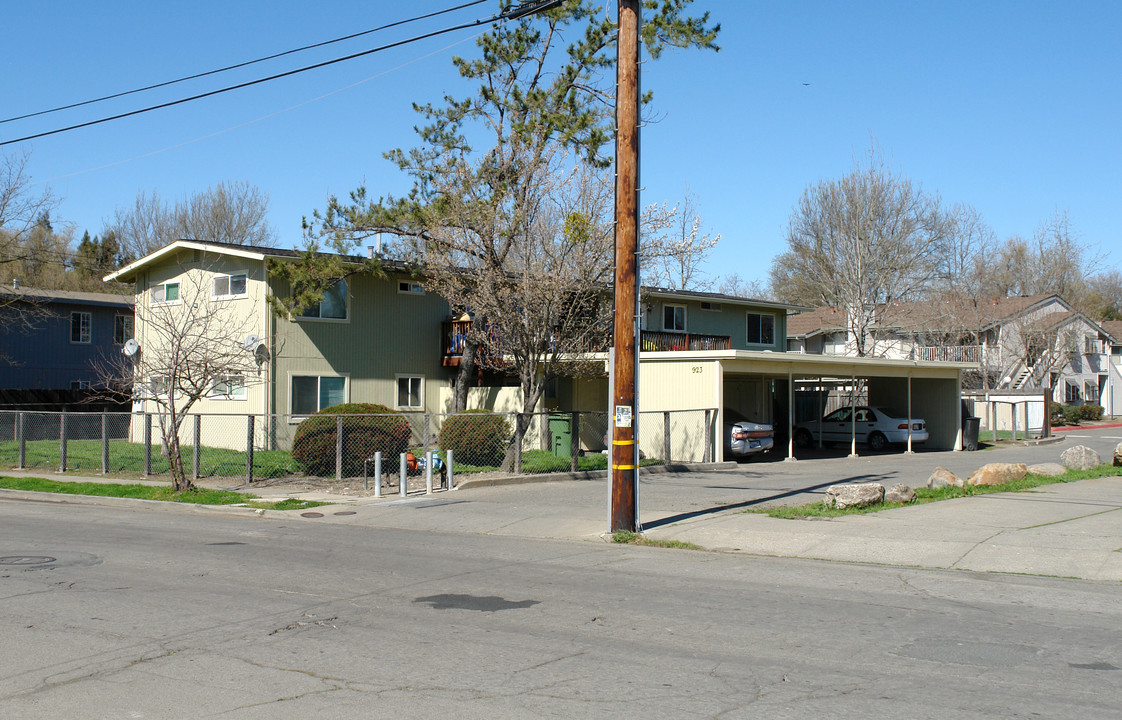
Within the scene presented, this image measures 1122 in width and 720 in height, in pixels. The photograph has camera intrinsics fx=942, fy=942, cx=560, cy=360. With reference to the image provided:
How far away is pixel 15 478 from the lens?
2066 centimetres

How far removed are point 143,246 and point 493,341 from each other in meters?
41.2

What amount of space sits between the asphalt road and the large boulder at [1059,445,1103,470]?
12.1 m

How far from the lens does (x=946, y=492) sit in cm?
1639

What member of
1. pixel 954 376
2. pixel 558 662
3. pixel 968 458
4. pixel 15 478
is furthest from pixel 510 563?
pixel 954 376

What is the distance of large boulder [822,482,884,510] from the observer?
14.7 meters

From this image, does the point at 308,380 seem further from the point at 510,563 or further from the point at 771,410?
the point at 510,563

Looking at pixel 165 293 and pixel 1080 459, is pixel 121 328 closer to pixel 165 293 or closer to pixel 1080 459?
pixel 165 293

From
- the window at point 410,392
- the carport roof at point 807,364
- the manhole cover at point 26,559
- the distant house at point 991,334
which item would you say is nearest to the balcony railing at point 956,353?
the distant house at point 991,334

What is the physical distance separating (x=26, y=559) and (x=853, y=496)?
37.4ft

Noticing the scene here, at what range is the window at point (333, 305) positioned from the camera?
2677 cm

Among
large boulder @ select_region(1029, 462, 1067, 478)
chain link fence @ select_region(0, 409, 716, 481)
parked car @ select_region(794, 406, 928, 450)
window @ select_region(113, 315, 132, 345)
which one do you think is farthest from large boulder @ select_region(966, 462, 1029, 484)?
window @ select_region(113, 315, 132, 345)

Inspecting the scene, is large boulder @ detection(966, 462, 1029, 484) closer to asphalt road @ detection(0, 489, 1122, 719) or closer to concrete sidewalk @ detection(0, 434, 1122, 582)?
concrete sidewalk @ detection(0, 434, 1122, 582)

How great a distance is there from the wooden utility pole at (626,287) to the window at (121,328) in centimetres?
3366

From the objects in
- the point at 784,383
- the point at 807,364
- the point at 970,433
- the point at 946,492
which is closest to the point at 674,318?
the point at 784,383
